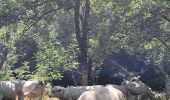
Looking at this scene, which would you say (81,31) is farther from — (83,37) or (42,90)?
(42,90)

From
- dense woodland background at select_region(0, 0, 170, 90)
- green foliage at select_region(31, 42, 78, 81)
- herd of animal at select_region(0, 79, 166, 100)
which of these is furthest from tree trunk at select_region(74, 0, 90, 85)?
herd of animal at select_region(0, 79, 166, 100)

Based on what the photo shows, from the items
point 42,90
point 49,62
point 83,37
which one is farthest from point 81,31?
point 42,90

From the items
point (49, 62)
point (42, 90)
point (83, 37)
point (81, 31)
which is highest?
point (81, 31)

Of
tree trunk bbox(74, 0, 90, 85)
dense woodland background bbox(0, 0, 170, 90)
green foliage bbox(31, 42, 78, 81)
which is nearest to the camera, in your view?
green foliage bbox(31, 42, 78, 81)

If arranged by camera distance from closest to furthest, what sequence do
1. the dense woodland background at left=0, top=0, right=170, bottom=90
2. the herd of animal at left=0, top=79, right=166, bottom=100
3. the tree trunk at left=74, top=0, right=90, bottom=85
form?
the herd of animal at left=0, top=79, right=166, bottom=100 < the dense woodland background at left=0, top=0, right=170, bottom=90 < the tree trunk at left=74, top=0, right=90, bottom=85

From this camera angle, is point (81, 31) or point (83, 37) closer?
point (83, 37)

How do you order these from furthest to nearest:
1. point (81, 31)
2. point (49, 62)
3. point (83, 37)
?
1. point (81, 31)
2. point (83, 37)
3. point (49, 62)

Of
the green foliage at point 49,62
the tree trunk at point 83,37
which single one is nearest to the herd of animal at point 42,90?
the green foliage at point 49,62

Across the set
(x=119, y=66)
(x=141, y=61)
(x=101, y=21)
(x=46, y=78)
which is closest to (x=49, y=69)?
(x=46, y=78)

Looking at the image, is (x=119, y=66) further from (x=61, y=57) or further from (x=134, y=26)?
(x=61, y=57)

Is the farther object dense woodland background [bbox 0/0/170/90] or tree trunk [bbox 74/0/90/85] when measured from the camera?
tree trunk [bbox 74/0/90/85]

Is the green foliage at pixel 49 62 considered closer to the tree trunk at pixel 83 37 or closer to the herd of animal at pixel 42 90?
the herd of animal at pixel 42 90

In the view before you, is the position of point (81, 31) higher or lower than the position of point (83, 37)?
higher

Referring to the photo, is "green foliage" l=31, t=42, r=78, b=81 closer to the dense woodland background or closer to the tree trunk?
the dense woodland background
